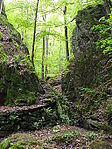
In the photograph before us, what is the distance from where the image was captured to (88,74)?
364 inches

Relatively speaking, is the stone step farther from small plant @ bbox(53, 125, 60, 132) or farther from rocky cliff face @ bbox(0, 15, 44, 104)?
rocky cliff face @ bbox(0, 15, 44, 104)

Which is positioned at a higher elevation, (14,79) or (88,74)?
(88,74)

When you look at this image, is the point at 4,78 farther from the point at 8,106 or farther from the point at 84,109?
the point at 84,109

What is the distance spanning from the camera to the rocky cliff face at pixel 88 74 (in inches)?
292

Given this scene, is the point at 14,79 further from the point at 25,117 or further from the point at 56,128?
the point at 56,128

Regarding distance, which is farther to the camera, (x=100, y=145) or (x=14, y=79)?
(x=14, y=79)

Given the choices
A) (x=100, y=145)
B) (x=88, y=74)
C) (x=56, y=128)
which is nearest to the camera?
(x=100, y=145)

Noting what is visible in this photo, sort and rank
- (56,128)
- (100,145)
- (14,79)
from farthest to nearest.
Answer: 1. (14,79)
2. (56,128)
3. (100,145)

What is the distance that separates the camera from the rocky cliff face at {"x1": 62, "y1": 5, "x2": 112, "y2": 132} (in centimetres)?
742

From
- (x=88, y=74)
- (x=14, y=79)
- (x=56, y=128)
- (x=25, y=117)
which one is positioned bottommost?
(x=56, y=128)

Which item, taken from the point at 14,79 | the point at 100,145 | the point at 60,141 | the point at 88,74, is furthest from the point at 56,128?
the point at 88,74

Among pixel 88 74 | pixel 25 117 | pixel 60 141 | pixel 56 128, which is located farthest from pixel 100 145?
pixel 88 74

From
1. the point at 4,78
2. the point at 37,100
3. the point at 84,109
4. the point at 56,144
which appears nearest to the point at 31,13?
the point at 4,78

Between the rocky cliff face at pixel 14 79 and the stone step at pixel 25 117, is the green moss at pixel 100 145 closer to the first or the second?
the stone step at pixel 25 117
